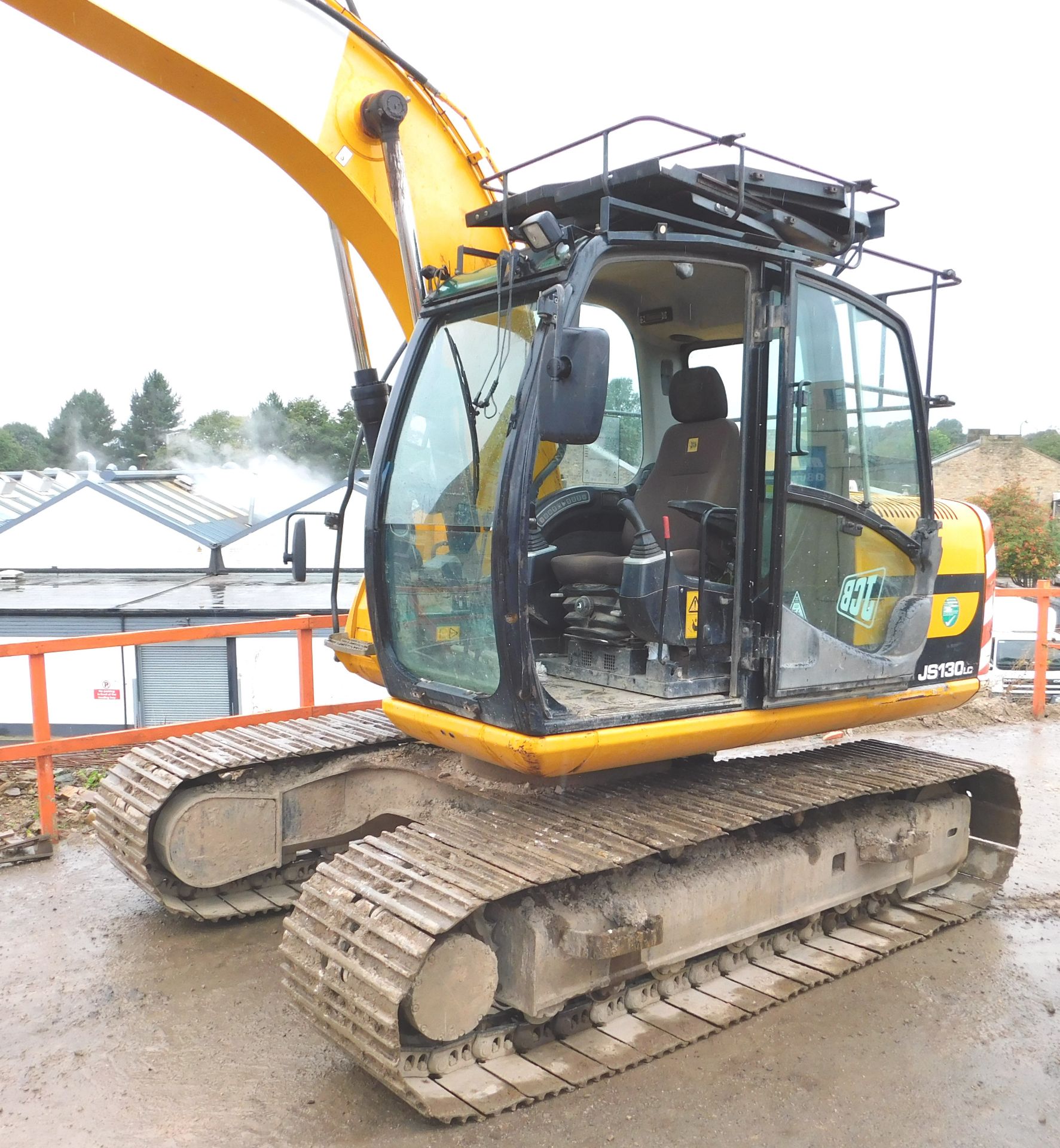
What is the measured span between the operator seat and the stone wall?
141 feet

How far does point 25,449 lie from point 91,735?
83.2 metres

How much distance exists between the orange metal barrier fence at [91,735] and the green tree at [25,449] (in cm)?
7474

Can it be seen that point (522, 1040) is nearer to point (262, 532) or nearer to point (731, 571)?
point (731, 571)

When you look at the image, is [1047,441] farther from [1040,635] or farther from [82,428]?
[1040,635]

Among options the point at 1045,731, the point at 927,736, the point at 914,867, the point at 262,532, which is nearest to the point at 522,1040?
the point at 914,867

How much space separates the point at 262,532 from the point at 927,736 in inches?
Answer: 560

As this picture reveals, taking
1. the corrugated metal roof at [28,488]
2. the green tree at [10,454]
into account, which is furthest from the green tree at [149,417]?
the corrugated metal roof at [28,488]

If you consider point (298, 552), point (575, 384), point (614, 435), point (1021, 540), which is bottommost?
point (1021, 540)

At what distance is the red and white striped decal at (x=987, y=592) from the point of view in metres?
5.18

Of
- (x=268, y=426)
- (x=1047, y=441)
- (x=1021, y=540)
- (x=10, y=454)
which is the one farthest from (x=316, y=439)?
(x=1047, y=441)

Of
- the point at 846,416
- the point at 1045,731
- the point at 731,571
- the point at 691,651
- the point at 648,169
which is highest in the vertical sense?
the point at 648,169

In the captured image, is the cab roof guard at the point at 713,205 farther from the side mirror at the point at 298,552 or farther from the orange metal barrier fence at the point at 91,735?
the orange metal barrier fence at the point at 91,735

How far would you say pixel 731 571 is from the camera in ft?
14.0

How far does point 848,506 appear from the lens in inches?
171
